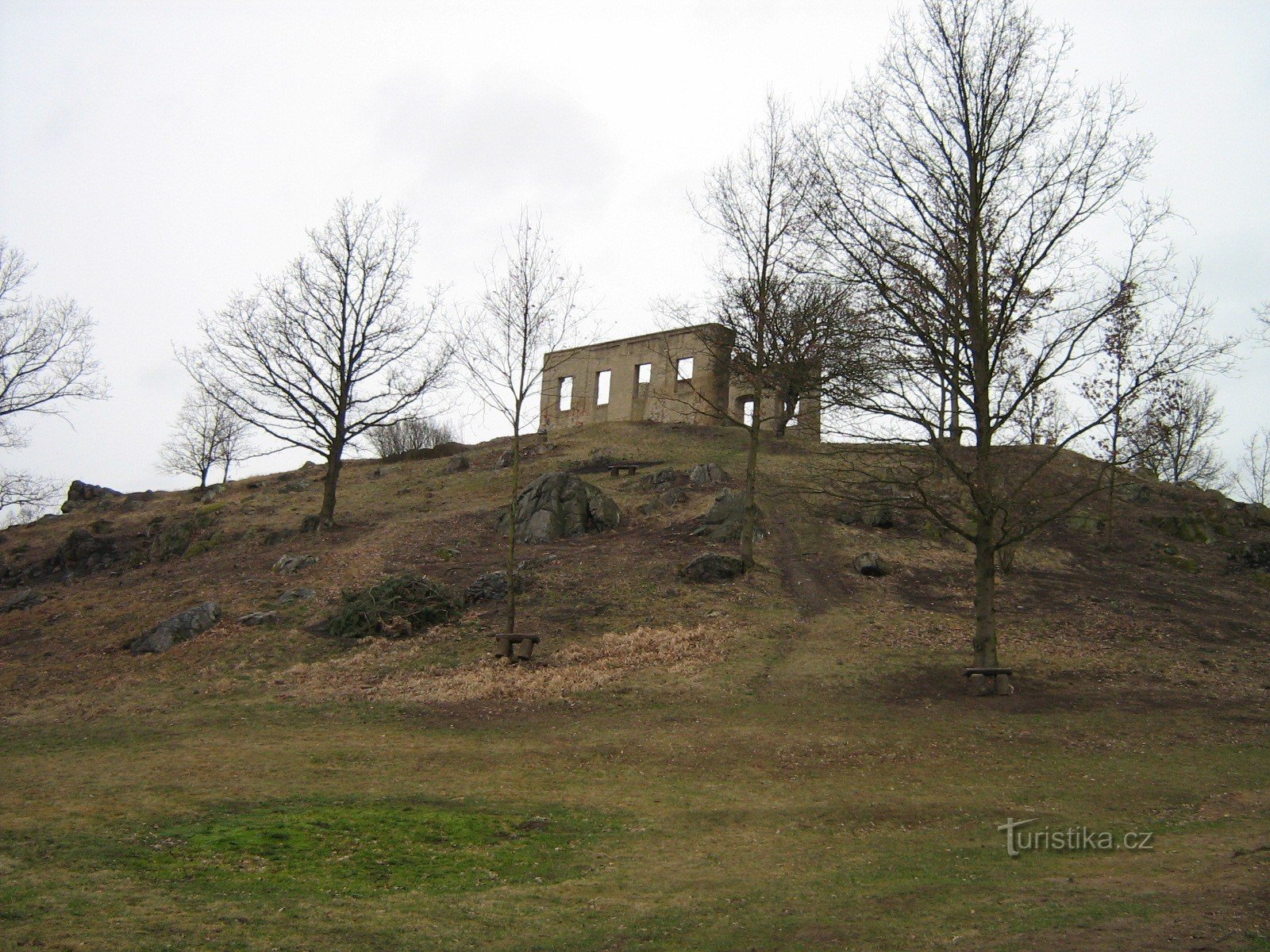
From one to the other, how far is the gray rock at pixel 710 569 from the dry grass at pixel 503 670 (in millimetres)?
3142

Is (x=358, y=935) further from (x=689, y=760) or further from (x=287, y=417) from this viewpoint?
(x=287, y=417)

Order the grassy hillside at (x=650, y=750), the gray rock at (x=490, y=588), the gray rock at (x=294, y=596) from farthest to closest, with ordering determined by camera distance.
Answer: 1. the gray rock at (x=294, y=596)
2. the gray rock at (x=490, y=588)
3. the grassy hillside at (x=650, y=750)

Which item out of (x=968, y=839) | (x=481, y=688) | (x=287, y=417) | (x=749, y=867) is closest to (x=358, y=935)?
(x=749, y=867)

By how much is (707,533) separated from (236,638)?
44.1 ft

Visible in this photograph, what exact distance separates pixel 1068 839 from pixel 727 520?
60.2 feet

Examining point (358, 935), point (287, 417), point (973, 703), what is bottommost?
point (358, 935)

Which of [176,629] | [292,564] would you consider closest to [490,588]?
[292,564]

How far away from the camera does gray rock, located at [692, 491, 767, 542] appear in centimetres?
2786

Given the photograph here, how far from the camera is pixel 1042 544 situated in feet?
94.5

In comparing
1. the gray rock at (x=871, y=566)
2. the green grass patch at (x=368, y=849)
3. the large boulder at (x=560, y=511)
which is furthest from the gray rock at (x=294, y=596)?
the gray rock at (x=871, y=566)

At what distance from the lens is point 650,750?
579 inches

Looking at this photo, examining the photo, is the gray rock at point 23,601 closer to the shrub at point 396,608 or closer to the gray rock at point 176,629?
the gray rock at point 176,629

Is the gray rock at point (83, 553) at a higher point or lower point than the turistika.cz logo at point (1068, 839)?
higher

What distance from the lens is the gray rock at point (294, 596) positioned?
24344 millimetres
